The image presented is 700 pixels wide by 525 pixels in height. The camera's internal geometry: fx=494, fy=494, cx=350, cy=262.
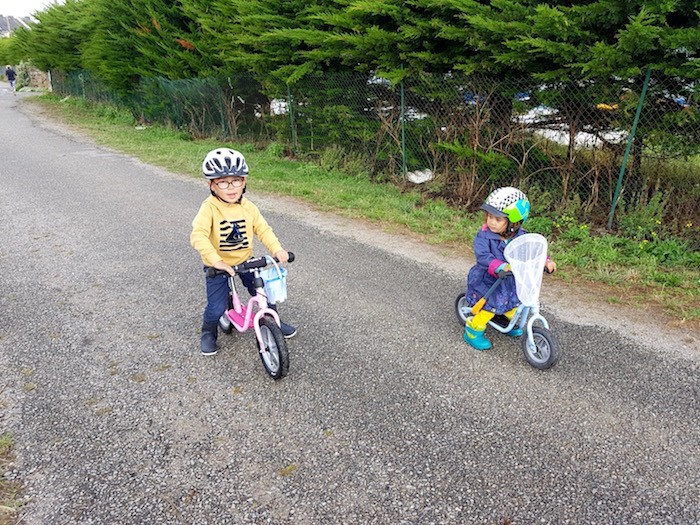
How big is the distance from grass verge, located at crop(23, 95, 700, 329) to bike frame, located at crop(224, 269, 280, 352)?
3183 millimetres

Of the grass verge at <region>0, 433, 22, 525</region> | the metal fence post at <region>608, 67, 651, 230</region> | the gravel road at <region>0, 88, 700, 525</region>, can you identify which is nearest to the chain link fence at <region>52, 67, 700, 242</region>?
the metal fence post at <region>608, 67, 651, 230</region>

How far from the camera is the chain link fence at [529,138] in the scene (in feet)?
19.1

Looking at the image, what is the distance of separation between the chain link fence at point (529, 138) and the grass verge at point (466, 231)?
16.0 inches

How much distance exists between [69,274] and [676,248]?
22.2ft

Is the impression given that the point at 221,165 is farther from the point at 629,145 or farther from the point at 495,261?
the point at 629,145

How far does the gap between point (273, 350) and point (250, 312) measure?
40 cm

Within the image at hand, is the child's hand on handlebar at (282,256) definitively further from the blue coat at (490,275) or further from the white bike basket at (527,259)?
the white bike basket at (527,259)

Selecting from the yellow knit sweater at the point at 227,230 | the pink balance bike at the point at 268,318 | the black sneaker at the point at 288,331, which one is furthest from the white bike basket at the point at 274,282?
the black sneaker at the point at 288,331

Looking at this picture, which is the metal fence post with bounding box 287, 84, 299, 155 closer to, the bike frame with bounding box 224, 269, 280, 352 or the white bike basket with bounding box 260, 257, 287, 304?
the bike frame with bounding box 224, 269, 280, 352

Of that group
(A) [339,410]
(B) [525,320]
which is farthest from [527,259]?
(A) [339,410]

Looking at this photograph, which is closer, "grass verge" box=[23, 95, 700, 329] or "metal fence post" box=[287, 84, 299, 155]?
"grass verge" box=[23, 95, 700, 329]

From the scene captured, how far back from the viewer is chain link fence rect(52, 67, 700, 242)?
19.1ft

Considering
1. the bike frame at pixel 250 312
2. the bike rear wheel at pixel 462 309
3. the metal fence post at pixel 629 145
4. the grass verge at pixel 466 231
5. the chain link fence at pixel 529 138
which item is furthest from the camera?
the chain link fence at pixel 529 138

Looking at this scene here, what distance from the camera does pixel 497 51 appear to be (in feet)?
21.0
